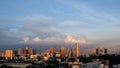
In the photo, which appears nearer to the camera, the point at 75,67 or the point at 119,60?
the point at 75,67

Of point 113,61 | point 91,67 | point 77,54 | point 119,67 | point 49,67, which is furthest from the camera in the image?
point 77,54

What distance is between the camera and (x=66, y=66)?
72438 mm

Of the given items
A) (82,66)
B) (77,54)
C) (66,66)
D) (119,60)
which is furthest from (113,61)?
(77,54)

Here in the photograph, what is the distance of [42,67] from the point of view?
7338 centimetres

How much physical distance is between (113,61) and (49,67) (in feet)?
60.4

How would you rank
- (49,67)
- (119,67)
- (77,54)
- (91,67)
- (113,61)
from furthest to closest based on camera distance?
(77,54), (113,61), (49,67), (91,67), (119,67)

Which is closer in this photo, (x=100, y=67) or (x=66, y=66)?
(x=100, y=67)

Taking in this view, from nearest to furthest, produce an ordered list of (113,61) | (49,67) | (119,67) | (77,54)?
(119,67) → (49,67) → (113,61) → (77,54)

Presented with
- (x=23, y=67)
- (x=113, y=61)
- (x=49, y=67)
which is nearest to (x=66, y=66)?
(x=49, y=67)

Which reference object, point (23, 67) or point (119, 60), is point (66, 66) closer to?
point (23, 67)

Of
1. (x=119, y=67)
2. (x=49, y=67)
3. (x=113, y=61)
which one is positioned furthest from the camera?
(x=113, y=61)

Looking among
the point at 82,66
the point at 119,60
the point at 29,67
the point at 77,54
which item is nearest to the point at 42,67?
the point at 29,67

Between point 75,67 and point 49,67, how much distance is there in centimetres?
967

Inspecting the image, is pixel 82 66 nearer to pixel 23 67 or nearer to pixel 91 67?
pixel 91 67
